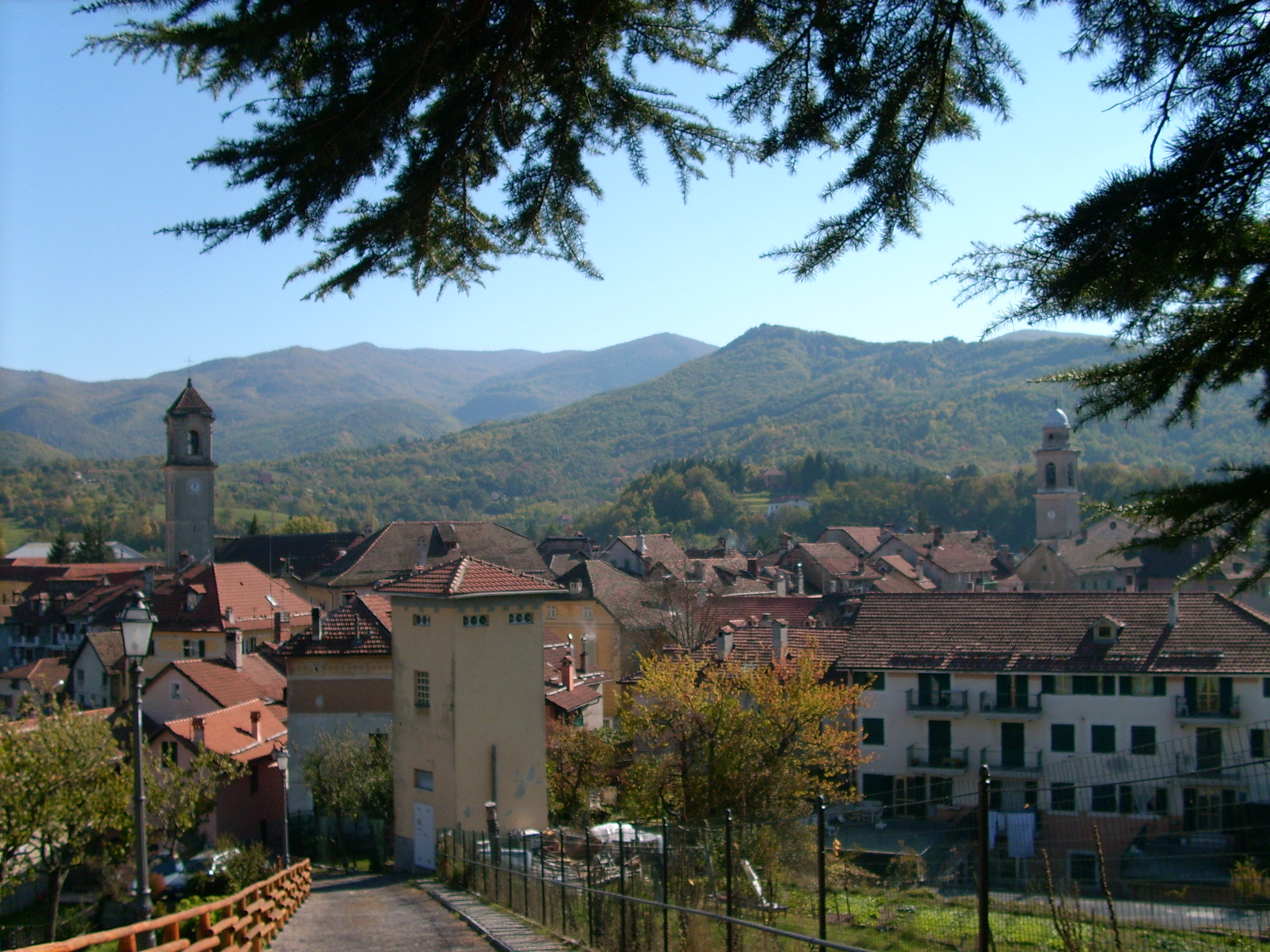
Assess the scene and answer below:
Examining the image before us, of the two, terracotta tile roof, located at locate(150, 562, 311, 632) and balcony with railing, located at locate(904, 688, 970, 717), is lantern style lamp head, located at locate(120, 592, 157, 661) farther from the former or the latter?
terracotta tile roof, located at locate(150, 562, 311, 632)

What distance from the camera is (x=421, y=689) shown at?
2514 centimetres

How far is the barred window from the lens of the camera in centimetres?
2492

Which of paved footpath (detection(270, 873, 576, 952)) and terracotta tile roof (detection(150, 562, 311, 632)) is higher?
terracotta tile roof (detection(150, 562, 311, 632))

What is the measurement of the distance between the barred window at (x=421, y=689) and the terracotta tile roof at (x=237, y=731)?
5.88 meters

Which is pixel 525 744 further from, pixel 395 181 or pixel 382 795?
pixel 395 181

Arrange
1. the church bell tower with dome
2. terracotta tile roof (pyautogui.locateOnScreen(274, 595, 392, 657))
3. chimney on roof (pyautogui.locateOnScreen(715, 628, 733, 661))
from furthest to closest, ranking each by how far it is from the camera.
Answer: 1. the church bell tower with dome
2. chimney on roof (pyautogui.locateOnScreen(715, 628, 733, 661))
3. terracotta tile roof (pyautogui.locateOnScreen(274, 595, 392, 657))

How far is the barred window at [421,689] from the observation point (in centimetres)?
2492

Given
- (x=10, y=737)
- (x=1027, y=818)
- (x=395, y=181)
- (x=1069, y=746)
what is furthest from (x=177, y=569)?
(x=395, y=181)

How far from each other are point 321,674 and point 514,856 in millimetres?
13860

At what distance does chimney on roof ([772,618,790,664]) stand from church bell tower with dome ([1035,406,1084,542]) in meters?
66.4

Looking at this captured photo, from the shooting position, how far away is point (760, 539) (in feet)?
382

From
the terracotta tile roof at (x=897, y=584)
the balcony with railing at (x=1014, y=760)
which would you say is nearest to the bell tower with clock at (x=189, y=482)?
the terracotta tile roof at (x=897, y=584)

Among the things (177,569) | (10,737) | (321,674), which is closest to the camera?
(10,737)

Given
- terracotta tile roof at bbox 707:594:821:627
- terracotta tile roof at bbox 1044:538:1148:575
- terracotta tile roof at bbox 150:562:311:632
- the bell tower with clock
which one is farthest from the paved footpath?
terracotta tile roof at bbox 1044:538:1148:575
